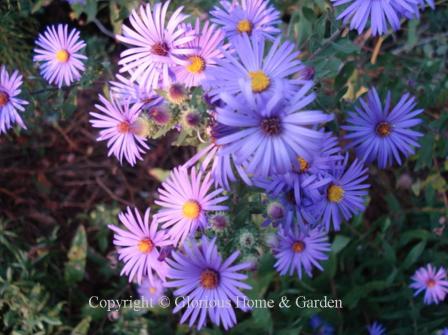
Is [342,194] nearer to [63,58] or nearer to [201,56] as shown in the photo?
[201,56]

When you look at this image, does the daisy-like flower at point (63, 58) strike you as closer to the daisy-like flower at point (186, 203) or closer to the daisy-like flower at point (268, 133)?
the daisy-like flower at point (186, 203)

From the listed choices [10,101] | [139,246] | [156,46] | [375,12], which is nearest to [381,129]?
[375,12]

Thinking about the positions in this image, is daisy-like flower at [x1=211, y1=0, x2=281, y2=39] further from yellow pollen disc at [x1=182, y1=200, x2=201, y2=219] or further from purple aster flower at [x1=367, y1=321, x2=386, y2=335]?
purple aster flower at [x1=367, y1=321, x2=386, y2=335]

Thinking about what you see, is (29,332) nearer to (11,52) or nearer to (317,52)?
(11,52)

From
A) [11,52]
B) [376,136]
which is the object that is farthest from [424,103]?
[11,52]

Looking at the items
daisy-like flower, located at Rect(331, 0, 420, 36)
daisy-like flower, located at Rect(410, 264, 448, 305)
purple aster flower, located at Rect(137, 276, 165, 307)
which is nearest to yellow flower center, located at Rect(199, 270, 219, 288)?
purple aster flower, located at Rect(137, 276, 165, 307)

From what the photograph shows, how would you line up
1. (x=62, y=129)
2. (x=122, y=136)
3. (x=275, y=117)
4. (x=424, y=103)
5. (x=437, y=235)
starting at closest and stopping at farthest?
1. (x=275, y=117)
2. (x=122, y=136)
3. (x=424, y=103)
4. (x=437, y=235)
5. (x=62, y=129)

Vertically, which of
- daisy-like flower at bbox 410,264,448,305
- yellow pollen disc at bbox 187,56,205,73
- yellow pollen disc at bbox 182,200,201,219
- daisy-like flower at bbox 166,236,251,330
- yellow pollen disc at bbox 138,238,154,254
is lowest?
daisy-like flower at bbox 166,236,251,330

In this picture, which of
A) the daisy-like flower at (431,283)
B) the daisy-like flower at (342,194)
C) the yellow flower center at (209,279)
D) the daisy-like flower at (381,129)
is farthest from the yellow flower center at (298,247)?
the daisy-like flower at (431,283)
